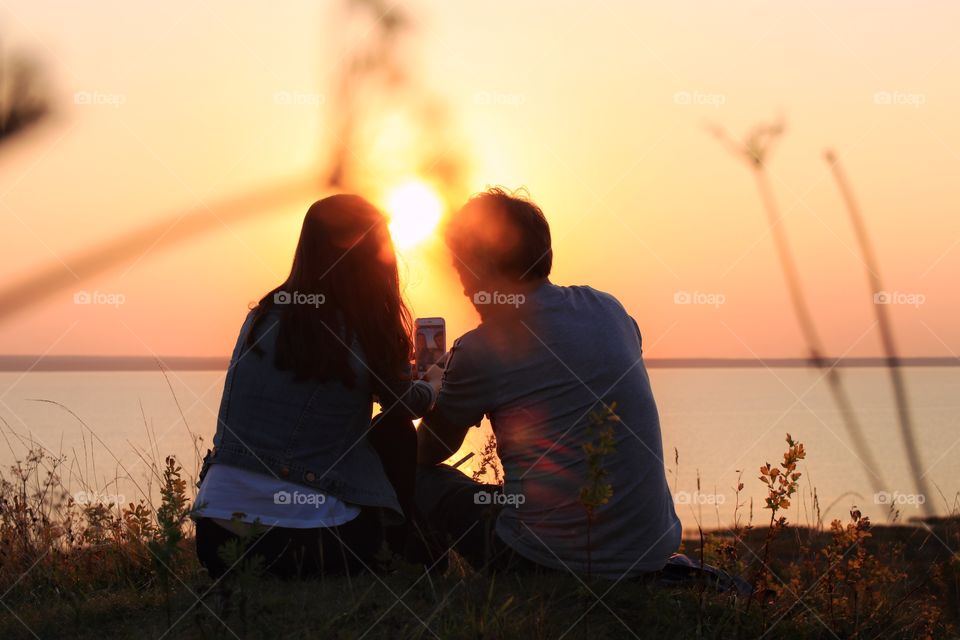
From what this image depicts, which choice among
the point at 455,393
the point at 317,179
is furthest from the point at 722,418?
the point at 455,393

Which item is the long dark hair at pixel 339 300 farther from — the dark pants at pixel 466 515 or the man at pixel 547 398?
the dark pants at pixel 466 515

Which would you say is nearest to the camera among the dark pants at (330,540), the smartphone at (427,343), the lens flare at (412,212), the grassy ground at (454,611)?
the grassy ground at (454,611)

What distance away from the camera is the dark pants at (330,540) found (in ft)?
10.3

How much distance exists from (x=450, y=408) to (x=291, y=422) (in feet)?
1.82

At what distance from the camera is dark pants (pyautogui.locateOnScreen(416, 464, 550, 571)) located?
125 inches

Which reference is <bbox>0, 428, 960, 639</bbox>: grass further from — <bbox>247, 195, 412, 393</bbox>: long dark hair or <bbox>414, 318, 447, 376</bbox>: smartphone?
<bbox>414, 318, 447, 376</bbox>: smartphone

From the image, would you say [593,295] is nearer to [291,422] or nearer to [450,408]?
[450,408]

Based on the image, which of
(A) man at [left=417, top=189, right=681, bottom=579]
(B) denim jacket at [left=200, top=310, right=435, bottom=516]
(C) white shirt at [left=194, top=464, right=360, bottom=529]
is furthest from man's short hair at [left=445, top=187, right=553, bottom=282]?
(C) white shirt at [left=194, top=464, right=360, bottom=529]

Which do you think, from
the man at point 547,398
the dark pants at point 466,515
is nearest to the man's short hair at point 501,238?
the man at point 547,398

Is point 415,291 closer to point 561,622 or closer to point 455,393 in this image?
point 455,393

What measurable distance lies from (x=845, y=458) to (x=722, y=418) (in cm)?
509

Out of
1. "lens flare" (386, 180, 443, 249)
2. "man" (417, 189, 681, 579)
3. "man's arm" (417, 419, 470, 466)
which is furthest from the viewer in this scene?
"lens flare" (386, 180, 443, 249)

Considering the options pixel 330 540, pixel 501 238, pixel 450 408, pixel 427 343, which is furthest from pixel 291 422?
pixel 501 238

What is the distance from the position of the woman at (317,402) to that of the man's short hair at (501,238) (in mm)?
344
